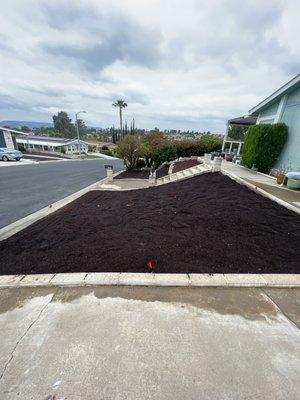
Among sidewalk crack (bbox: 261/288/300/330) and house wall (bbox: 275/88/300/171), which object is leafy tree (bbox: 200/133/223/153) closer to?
house wall (bbox: 275/88/300/171)

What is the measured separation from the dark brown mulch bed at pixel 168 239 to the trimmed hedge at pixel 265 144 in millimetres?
6113

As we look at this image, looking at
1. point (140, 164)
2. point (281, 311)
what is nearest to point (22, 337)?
point (281, 311)

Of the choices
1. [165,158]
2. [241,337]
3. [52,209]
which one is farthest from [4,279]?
[165,158]

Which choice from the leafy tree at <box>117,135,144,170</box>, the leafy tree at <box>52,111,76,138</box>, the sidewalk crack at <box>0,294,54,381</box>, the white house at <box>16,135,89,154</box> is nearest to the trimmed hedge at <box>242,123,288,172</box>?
the leafy tree at <box>117,135,144,170</box>

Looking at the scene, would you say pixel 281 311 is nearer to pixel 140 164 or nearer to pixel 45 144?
pixel 140 164

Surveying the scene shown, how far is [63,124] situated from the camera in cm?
9544

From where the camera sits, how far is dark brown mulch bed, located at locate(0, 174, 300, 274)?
134 inches

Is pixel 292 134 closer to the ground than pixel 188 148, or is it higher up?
higher up

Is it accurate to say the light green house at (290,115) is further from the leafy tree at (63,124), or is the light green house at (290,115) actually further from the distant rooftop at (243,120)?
the leafy tree at (63,124)

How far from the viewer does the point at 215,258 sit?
11.5 feet

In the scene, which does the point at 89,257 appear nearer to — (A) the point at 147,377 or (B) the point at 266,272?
(A) the point at 147,377

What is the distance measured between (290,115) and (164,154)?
11256mm

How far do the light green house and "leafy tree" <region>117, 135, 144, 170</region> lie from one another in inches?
402

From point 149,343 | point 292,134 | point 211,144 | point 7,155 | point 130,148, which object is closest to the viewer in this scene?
point 149,343
